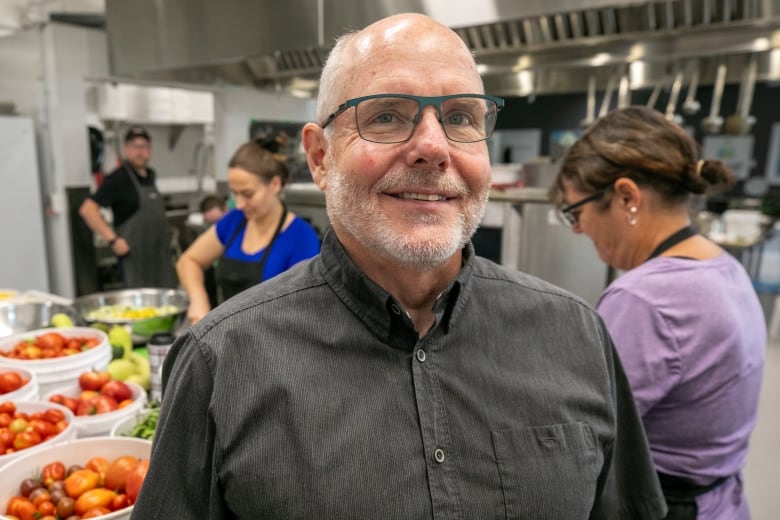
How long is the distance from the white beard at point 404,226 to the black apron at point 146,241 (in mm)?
3991

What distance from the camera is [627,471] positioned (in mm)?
1107

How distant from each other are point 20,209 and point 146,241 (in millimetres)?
1212

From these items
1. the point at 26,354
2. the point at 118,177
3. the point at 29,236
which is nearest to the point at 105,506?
the point at 26,354

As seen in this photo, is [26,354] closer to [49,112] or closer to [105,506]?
[105,506]

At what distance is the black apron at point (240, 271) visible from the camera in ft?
8.28

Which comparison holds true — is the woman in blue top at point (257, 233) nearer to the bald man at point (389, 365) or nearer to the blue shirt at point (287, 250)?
the blue shirt at point (287, 250)

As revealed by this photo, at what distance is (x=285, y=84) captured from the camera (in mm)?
3986

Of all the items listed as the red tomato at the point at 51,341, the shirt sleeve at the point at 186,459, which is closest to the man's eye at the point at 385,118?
the shirt sleeve at the point at 186,459

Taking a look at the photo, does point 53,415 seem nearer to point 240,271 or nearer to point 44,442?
point 44,442

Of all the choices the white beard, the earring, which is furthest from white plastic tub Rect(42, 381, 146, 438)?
the earring

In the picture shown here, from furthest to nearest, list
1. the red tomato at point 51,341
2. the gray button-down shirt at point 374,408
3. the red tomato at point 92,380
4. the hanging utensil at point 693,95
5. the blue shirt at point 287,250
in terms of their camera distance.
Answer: the hanging utensil at point 693,95 → the blue shirt at point 287,250 → the red tomato at point 51,341 → the red tomato at point 92,380 → the gray button-down shirt at point 374,408

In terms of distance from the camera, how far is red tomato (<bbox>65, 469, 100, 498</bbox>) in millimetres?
1207

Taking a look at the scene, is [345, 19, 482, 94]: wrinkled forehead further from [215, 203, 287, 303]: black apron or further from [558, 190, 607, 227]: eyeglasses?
[215, 203, 287, 303]: black apron

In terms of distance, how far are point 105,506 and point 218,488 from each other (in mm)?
495
